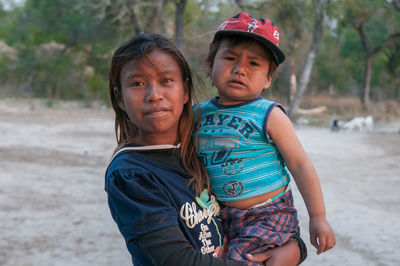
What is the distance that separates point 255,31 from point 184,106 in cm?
38

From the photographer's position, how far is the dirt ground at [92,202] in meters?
3.58

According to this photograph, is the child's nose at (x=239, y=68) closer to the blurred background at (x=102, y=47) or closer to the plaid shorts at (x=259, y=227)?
the plaid shorts at (x=259, y=227)

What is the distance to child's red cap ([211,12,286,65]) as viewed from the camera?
1543 millimetres

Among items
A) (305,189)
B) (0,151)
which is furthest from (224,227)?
(0,151)

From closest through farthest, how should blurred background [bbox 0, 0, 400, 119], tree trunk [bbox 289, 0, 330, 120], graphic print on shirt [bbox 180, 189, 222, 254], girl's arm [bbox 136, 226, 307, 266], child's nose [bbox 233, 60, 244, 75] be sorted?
girl's arm [bbox 136, 226, 307, 266] < graphic print on shirt [bbox 180, 189, 222, 254] < child's nose [bbox 233, 60, 244, 75] < tree trunk [bbox 289, 0, 330, 120] < blurred background [bbox 0, 0, 400, 119]

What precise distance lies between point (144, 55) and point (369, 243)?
3246mm

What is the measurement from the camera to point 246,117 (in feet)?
5.17

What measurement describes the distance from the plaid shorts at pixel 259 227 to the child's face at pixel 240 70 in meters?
0.42

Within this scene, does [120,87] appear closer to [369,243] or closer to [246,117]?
[246,117]

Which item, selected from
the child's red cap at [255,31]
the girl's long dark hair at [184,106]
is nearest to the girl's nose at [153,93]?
the girl's long dark hair at [184,106]

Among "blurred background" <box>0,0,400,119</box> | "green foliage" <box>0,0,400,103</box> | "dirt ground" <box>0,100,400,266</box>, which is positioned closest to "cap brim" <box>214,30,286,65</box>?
"dirt ground" <box>0,100,400,266</box>

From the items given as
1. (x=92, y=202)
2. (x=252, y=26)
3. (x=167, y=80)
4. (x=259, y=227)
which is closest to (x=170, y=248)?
(x=259, y=227)

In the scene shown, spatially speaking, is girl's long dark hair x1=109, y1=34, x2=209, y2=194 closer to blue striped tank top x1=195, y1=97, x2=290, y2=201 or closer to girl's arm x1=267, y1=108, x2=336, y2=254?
blue striped tank top x1=195, y1=97, x2=290, y2=201

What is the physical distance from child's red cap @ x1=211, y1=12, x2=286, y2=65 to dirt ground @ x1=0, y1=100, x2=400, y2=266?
241 centimetres
